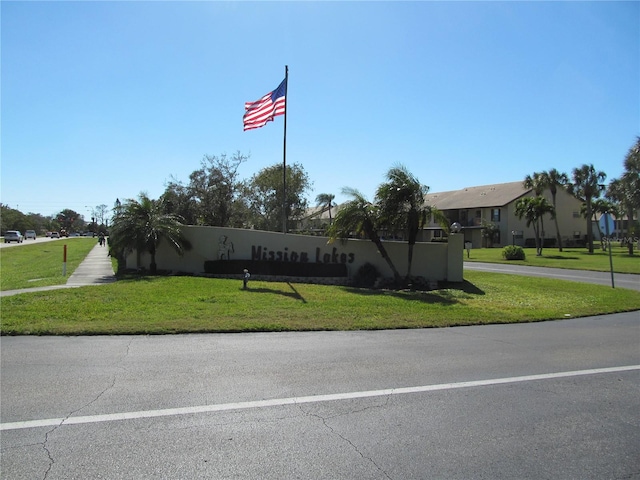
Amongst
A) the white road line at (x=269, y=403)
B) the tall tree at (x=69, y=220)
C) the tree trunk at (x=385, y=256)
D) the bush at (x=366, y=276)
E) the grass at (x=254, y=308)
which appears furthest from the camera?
the tall tree at (x=69, y=220)

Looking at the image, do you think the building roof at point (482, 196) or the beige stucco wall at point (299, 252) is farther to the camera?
the building roof at point (482, 196)

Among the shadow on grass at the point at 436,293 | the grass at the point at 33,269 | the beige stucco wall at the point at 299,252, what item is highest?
the beige stucco wall at the point at 299,252

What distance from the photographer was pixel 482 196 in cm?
6556

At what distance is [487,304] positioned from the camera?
14539 mm

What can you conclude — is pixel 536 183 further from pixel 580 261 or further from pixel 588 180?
pixel 580 261

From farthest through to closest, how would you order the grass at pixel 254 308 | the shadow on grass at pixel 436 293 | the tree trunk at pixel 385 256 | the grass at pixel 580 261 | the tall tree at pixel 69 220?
1. the tall tree at pixel 69 220
2. the grass at pixel 580 261
3. the tree trunk at pixel 385 256
4. the shadow on grass at pixel 436 293
5. the grass at pixel 254 308

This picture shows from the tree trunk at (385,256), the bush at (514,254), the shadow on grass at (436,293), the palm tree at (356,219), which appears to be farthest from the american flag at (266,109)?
the bush at (514,254)

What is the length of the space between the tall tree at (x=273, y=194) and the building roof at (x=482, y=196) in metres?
20.2

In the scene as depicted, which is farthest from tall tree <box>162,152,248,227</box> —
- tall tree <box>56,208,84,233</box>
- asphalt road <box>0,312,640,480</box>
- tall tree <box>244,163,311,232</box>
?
tall tree <box>56,208,84,233</box>

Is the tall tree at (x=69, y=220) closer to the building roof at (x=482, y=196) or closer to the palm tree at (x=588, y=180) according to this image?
the building roof at (x=482, y=196)

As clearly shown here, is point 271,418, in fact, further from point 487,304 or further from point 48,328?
point 487,304

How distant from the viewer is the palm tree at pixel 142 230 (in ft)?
60.0

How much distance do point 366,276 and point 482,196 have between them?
165 feet

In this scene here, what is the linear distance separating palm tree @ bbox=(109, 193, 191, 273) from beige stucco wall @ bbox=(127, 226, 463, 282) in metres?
0.71
